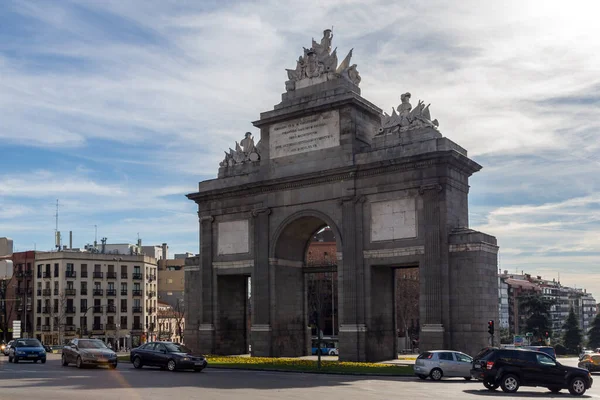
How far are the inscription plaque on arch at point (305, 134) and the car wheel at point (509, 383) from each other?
73.0 ft

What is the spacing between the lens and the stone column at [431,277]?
133 ft

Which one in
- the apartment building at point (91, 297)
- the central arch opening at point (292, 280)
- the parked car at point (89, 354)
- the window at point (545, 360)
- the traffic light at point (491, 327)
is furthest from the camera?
the apartment building at point (91, 297)

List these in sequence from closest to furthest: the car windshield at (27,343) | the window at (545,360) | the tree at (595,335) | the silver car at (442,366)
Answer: the window at (545,360)
the silver car at (442,366)
the car windshield at (27,343)
the tree at (595,335)

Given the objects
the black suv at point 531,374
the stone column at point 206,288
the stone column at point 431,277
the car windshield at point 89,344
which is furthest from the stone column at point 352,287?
the black suv at point 531,374

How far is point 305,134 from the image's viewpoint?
157 feet

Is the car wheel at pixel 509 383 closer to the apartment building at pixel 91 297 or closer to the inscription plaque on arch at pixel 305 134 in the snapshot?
the inscription plaque on arch at pixel 305 134

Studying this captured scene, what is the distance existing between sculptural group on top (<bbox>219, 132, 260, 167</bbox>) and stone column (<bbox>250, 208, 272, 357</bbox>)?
4.08 m

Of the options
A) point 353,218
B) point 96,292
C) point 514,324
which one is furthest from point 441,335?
point 514,324

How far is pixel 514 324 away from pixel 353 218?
129792 millimetres

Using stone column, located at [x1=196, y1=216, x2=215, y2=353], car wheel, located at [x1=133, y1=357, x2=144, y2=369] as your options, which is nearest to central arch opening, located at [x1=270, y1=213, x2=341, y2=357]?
stone column, located at [x1=196, y1=216, x2=215, y2=353]

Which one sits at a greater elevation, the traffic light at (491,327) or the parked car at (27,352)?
the traffic light at (491,327)

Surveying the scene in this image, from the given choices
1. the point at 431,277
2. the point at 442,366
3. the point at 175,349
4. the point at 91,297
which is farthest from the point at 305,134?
the point at 91,297

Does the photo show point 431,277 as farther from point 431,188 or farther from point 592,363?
point 592,363

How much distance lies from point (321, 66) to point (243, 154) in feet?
27.8
